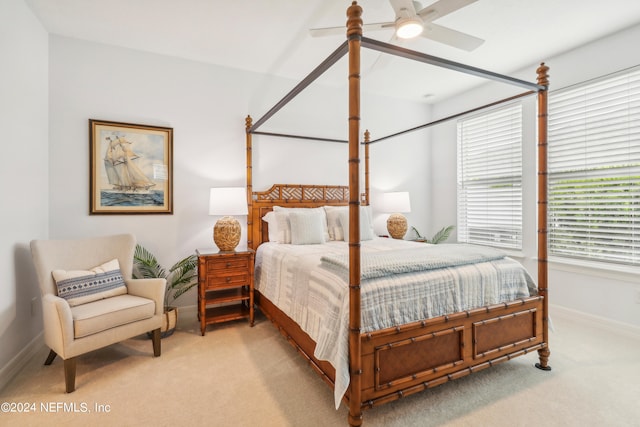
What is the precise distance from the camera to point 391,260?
6.49ft

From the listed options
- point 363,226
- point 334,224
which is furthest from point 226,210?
point 363,226

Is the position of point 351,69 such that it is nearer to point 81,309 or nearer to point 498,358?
point 498,358

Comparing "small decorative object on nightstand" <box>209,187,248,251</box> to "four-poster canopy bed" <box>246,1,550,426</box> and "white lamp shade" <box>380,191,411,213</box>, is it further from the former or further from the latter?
"white lamp shade" <box>380,191,411,213</box>

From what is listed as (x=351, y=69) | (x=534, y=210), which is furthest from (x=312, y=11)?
(x=534, y=210)

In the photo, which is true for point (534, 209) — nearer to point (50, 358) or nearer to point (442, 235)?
point (442, 235)

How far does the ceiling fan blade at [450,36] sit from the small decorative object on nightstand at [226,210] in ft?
7.19

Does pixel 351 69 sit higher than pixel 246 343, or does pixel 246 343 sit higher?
pixel 351 69

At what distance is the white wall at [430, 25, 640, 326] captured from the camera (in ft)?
9.31

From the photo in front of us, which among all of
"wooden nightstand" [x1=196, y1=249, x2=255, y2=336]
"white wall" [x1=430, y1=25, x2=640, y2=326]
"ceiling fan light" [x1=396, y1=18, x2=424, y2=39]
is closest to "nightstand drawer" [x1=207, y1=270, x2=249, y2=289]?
"wooden nightstand" [x1=196, y1=249, x2=255, y2=336]

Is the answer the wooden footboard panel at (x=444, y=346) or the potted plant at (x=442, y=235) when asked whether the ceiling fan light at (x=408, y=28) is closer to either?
the wooden footboard panel at (x=444, y=346)

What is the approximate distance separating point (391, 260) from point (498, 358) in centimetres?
103

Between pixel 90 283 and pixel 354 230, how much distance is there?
84.2 inches

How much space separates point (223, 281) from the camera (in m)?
→ 2.99

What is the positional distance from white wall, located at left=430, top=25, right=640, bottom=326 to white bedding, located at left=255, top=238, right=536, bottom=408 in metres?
1.33
